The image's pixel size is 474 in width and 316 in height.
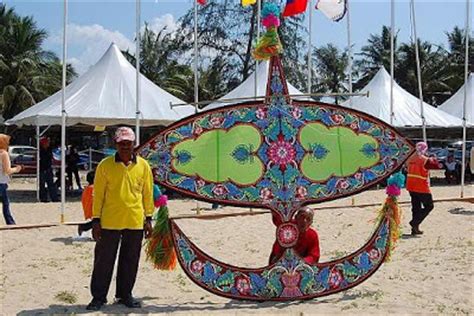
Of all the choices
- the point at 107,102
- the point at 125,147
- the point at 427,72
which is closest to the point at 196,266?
the point at 125,147

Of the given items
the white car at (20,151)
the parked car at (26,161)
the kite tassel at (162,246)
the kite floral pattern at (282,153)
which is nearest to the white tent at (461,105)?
the parked car at (26,161)

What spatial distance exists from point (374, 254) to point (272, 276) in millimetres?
922

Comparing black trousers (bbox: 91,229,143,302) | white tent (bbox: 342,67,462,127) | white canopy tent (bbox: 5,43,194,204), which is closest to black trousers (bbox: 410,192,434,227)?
black trousers (bbox: 91,229,143,302)

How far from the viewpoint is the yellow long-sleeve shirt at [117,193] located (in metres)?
5.10

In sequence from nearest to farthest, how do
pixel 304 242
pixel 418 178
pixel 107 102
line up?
pixel 304 242, pixel 418 178, pixel 107 102

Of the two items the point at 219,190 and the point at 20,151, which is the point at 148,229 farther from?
the point at 20,151

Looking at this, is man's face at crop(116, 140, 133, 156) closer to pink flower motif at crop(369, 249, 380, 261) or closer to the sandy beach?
the sandy beach

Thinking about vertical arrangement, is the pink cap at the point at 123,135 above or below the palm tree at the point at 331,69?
below

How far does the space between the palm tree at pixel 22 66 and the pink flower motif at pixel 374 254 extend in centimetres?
2385

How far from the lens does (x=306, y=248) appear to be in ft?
18.6

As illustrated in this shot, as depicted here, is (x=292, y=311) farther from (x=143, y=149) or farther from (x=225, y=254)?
(x=225, y=254)

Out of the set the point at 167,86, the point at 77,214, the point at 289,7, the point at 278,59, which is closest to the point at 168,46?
the point at 167,86

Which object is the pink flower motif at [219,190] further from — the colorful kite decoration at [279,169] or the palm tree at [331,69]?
the palm tree at [331,69]

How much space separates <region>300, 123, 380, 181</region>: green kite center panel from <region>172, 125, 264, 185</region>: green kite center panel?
1.38ft
